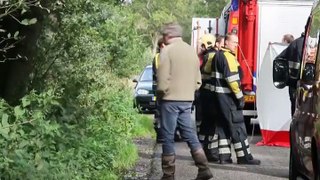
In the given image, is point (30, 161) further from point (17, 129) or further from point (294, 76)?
point (294, 76)

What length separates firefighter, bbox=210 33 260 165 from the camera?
10.3 meters

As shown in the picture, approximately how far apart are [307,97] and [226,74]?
289cm

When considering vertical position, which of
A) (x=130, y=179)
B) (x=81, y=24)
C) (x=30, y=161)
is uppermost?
(x=81, y=24)

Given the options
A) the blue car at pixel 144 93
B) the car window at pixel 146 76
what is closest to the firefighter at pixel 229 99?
the blue car at pixel 144 93

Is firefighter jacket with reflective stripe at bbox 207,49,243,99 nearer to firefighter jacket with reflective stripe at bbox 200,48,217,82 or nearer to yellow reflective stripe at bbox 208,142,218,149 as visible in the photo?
firefighter jacket with reflective stripe at bbox 200,48,217,82

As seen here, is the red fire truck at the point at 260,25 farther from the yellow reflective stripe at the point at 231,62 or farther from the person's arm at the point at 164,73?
the person's arm at the point at 164,73

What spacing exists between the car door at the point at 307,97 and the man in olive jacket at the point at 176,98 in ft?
3.84

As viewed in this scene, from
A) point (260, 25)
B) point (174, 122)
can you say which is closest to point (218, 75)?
point (174, 122)

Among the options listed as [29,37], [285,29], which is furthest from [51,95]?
[285,29]

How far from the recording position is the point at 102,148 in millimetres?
8719

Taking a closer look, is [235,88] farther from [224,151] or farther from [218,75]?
[224,151]

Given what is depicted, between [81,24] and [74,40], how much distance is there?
468 mm

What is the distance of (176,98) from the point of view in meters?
8.52

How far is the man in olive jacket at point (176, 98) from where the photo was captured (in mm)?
8531
